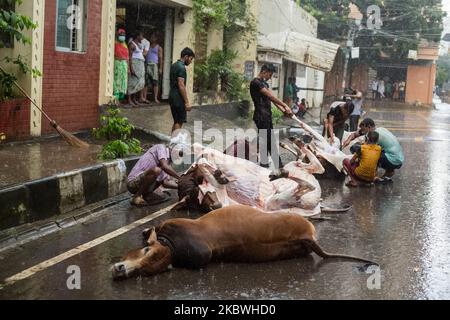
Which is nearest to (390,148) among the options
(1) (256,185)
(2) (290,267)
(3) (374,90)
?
(1) (256,185)

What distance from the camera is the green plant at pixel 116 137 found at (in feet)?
29.0

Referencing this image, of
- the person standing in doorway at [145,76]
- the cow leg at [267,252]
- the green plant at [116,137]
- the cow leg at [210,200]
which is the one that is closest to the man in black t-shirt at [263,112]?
the green plant at [116,137]

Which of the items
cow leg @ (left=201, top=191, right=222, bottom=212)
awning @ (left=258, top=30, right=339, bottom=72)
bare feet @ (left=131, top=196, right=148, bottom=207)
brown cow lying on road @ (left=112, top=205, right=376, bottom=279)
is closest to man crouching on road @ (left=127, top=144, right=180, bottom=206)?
bare feet @ (left=131, top=196, right=148, bottom=207)

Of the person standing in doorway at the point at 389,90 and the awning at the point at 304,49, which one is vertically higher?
the awning at the point at 304,49

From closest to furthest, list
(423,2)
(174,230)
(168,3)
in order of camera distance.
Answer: (174,230), (168,3), (423,2)

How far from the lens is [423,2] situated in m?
43.1

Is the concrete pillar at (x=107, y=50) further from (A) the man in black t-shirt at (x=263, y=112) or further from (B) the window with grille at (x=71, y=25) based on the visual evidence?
(A) the man in black t-shirt at (x=263, y=112)

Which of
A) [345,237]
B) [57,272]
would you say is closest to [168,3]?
[345,237]

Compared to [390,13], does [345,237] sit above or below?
below

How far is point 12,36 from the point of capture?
31.5ft

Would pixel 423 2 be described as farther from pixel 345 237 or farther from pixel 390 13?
pixel 345 237

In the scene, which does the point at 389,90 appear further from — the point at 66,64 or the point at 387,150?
the point at 66,64

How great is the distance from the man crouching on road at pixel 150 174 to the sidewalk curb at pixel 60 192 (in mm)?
574
